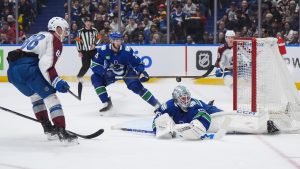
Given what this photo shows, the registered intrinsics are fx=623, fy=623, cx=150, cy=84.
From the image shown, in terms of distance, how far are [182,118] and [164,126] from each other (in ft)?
0.56

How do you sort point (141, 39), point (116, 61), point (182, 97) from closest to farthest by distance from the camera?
point (182, 97) < point (116, 61) < point (141, 39)

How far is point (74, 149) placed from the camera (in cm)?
457

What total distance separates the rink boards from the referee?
713 millimetres

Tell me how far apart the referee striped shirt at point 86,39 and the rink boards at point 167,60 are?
87 centimetres

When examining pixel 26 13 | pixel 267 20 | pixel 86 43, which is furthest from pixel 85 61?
pixel 267 20

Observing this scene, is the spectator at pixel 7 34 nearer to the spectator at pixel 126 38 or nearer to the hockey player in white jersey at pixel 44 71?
the spectator at pixel 126 38

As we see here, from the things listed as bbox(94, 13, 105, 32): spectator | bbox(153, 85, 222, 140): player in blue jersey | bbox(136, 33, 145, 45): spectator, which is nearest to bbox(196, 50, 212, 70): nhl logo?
bbox(136, 33, 145, 45): spectator

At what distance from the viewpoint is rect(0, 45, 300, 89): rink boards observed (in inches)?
410

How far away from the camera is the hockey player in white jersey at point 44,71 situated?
465 centimetres

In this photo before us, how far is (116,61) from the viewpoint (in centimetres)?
686

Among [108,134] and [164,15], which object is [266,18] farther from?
[108,134]

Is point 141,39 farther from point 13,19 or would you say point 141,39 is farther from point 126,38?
point 13,19

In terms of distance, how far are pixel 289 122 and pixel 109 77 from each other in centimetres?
238

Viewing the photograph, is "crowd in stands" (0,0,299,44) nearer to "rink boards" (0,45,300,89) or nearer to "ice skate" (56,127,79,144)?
"rink boards" (0,45,300,89)
